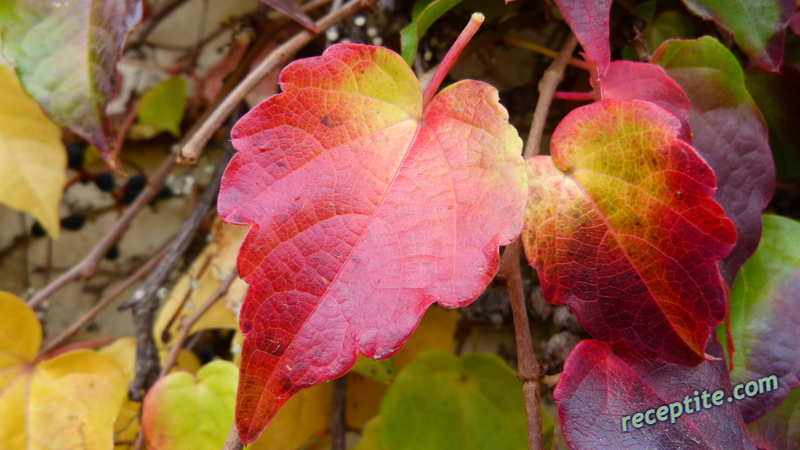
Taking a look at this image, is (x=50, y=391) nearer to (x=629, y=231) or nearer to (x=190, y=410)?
(x=190, y=410)

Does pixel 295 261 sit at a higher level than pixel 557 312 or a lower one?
higher

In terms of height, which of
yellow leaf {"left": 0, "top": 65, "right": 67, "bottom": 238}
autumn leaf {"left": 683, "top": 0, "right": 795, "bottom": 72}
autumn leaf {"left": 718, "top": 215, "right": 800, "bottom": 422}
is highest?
autumn leaf {"left": 683, "top": 0, "right": 795, "bottom": 72}

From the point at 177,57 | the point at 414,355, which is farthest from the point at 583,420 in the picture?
the point at 177,57

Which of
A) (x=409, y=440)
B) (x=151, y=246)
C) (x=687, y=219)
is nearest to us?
(x=687, y=219)

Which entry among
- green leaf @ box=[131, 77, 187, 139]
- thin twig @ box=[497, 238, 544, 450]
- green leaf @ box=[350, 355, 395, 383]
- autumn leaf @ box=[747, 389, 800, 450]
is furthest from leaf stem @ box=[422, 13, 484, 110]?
green leaf @ box=[131, 77, 187, 139]

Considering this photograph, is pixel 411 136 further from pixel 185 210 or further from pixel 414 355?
pixel 185 210

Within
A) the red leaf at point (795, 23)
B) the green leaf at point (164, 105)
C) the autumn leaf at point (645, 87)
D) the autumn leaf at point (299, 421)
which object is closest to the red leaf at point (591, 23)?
the autumn leaf at point (645, 87)

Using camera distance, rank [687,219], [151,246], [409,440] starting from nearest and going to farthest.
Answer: [687,219]
[409,440]
[151,246]

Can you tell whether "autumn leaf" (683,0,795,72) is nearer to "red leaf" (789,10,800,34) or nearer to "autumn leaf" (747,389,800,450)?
"red leaf" (789,10,800,34)
